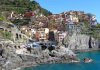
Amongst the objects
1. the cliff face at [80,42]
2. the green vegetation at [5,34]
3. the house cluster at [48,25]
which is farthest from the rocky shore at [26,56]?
the cliff face at [80,42]

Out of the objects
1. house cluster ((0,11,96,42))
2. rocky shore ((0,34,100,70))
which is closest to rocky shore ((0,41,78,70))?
rocky shore ((0,34,100,70))

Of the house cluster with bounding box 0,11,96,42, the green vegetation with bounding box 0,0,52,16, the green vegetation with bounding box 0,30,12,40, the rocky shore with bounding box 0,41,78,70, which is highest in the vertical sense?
the green vegetation with bounding box 0,0,52,16

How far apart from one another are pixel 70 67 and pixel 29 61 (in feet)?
18.0

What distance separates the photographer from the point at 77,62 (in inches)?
1877

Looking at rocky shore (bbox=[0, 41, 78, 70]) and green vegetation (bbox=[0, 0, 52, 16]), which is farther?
green vegetation (bbox=[0, 0, 52, 16])

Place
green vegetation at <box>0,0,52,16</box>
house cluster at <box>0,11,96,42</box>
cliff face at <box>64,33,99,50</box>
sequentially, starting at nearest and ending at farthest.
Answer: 1. house cluster at <box>0,11,96,42</box>
2. cliff face at <box>64,33,99,50</box>
3. green vegetation at <box>0,0,52,16</box>

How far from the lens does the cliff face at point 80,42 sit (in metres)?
69.0

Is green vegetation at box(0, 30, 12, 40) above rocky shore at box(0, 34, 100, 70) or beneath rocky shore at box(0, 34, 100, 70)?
above

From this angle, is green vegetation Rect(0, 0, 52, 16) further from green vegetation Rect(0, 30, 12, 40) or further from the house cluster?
green vegetation Rect(0, 30, 12, 40)

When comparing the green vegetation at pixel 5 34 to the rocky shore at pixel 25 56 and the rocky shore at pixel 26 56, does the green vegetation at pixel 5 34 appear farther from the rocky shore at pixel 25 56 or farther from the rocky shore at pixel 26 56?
the rocky shore at pixel 25 56

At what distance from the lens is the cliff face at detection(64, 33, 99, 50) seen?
69.0m

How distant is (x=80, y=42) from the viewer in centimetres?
7100

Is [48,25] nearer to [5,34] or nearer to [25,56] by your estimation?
[5,34]

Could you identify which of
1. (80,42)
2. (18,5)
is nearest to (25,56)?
(80,42)
